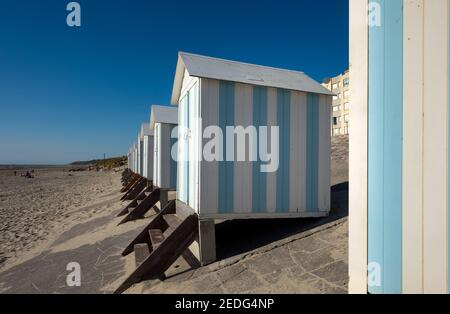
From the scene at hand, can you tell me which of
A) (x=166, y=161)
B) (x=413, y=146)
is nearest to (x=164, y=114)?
(x=166, y=161)

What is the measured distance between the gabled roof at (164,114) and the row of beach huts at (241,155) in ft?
12.5

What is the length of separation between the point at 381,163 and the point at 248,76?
360 cm

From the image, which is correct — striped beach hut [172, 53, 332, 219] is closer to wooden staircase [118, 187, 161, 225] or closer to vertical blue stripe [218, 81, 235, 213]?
vertical blue stripe [218, 81, 235, 213]

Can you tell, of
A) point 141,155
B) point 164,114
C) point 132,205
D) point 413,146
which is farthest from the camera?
point 141,155

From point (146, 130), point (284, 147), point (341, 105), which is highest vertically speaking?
point (341, 105)

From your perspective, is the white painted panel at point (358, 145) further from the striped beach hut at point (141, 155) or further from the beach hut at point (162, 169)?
the striped beach hut at point (141, 155)

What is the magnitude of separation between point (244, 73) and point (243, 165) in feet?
5.68

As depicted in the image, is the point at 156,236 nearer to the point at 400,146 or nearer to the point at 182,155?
the point at 182,155

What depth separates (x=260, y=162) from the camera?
15.8 ft

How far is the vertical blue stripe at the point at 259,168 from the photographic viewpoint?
15.7 ft

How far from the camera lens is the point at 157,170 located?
370 inches

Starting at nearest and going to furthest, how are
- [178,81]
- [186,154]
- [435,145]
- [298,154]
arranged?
[435,145], [298,154], [186,154], [178,81]

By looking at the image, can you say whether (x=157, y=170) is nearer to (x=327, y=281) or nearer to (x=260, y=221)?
(x=260, y=221)

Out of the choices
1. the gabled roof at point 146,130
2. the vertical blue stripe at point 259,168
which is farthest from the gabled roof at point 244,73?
the gabled roof at point 146,130
